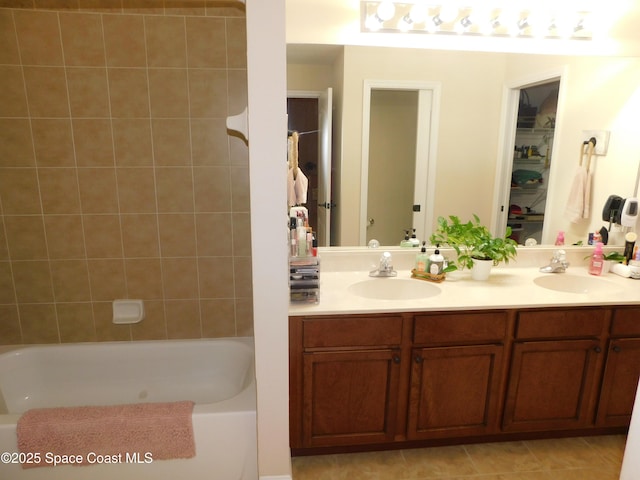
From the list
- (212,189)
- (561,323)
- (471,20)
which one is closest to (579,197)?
(561,323)

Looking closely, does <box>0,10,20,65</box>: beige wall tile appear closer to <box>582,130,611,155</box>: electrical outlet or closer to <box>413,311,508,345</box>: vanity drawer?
<box>413,311,508,345</box>: vanity drawer

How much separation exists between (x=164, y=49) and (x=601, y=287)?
2.56m

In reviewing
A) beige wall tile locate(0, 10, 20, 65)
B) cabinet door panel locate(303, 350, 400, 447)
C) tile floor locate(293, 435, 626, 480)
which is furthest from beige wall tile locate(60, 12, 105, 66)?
tile floor locate(293, 435, 626, 480)

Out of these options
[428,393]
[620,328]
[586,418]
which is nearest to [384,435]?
[428,393]

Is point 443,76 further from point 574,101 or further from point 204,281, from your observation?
point 204,281

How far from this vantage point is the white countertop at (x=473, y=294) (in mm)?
1723

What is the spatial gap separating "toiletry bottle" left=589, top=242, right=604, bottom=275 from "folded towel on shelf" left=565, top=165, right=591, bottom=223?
0.21 metres

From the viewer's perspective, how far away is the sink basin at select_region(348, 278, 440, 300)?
2.00 metres

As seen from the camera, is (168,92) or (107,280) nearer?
(168,92)

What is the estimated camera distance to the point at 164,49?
6.61ft

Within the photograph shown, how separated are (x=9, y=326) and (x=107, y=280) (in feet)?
1.94

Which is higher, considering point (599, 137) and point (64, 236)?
point (599, 137)

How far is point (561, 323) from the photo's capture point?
1818 mm

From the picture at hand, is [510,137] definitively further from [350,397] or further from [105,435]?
[105,435]
